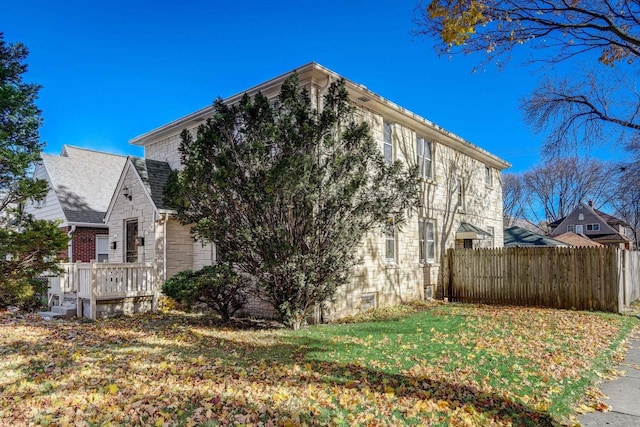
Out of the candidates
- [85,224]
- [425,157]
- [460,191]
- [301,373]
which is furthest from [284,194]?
[85,224]

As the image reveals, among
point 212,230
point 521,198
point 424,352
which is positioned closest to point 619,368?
point 424,352

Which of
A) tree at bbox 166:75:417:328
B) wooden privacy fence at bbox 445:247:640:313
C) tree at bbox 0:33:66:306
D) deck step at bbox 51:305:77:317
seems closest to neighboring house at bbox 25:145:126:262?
tree at bbox 0:33:66:306

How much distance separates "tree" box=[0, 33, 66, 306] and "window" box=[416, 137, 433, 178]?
11.4m

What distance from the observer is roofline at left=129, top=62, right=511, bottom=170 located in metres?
9.74

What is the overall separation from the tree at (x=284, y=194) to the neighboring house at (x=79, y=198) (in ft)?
30.3

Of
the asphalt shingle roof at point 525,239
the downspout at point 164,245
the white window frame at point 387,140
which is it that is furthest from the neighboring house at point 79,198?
the asphalt shingle roof at point 525,239

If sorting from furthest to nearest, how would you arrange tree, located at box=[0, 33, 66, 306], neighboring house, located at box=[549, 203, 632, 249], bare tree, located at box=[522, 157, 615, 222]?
neighboring house, located at box=[549, 203, 632, 249]
bare tree, located at box=[522, 157, 615, 222]
tree, located at box=[0, 33, 66, 306]

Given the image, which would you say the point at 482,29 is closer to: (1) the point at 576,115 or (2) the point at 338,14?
(1) the point at 576,115

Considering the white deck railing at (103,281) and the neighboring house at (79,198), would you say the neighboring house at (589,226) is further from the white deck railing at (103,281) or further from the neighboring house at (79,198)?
the white deck railing at (103,281)

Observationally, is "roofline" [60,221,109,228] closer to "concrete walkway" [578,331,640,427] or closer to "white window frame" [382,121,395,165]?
"white window frame" [382,121,395,165]

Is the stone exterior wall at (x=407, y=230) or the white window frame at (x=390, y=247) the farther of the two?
the white window frame at (x=390, y=247)

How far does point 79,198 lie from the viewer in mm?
16922

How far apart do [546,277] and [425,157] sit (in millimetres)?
5582

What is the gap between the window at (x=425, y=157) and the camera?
14141 mm
